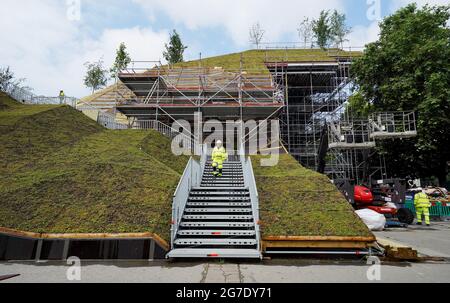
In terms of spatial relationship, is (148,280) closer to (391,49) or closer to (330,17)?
(391,49)

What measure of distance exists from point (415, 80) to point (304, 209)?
1791 cm

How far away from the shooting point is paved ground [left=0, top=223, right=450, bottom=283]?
191 inches

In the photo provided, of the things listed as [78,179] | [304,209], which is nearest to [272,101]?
[304,209]

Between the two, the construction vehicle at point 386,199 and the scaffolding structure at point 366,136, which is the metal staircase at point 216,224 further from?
the scaffolding structure at point 366,136

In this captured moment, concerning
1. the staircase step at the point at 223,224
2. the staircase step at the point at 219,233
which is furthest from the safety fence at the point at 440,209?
the staircase step at the point at 219,233

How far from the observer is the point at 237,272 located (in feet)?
17.1

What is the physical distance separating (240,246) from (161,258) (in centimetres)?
176

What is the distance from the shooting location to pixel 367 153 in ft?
54.1

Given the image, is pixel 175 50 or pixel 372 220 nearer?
pixel 372 220

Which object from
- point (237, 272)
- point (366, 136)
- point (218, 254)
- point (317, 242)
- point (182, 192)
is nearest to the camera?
point (237, 272)

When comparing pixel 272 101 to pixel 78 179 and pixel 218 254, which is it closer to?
pixel 78 179

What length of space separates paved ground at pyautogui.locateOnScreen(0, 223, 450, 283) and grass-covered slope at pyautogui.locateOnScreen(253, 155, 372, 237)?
0.77 m
